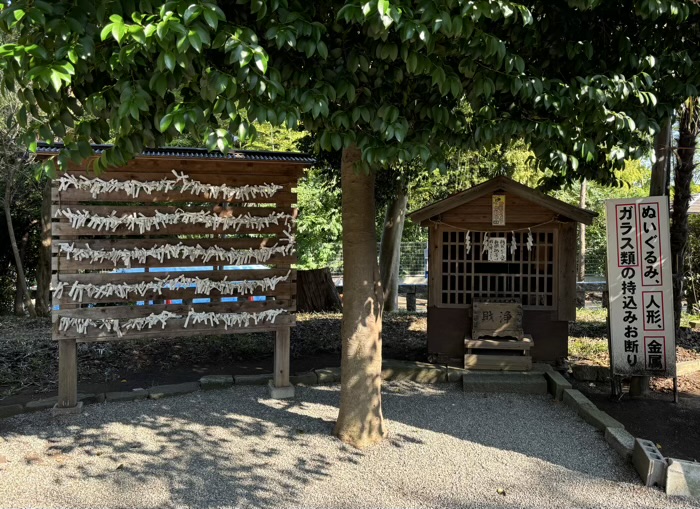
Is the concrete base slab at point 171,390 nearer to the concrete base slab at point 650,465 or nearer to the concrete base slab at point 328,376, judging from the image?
the concrete base slab at point 328,376

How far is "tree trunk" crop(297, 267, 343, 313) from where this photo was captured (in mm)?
13750

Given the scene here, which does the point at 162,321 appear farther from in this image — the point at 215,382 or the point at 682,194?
the point at 682,194

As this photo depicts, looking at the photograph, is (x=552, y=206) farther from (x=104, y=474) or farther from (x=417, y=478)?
(x=104, y=474)

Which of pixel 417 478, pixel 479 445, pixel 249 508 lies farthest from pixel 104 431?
pixel 479 445

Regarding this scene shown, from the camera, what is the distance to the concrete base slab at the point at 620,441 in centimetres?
475

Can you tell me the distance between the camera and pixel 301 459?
4.75m

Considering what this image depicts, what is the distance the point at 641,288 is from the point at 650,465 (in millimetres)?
2673

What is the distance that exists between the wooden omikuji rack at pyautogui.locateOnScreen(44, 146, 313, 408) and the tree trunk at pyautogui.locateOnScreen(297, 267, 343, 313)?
700 cm

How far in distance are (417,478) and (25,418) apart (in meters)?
4.04

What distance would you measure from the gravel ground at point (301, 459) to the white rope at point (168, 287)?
1.24 m

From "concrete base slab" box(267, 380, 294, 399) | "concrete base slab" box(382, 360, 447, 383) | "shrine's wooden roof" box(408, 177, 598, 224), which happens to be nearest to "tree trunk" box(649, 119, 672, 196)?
"shrine's wooden roof" box(408, 177, 598, 224)

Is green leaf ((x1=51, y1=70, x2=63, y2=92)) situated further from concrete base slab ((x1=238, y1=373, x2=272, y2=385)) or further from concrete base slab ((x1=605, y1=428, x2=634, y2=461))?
concrete base slab ((x1=605, y1=428, x2=634, y2=461))

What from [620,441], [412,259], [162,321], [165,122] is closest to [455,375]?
[620,441]

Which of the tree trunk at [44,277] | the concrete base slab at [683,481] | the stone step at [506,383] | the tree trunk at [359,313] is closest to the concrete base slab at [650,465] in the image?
the concrete base slab at [683,481]
